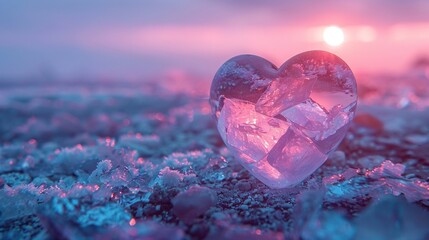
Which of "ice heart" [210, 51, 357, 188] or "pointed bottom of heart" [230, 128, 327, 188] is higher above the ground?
"ice heart" [210, 51, 357, 188]

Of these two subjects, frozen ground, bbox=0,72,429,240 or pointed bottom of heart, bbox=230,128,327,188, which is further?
pointed bottom of heart, bbox=230,128,327,188

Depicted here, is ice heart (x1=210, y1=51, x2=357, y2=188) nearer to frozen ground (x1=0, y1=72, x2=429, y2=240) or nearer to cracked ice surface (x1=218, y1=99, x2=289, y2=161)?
cracked ice surface (x1=218, y1=99, x2=289, y2=161)

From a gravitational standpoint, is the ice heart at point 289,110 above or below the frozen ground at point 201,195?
above

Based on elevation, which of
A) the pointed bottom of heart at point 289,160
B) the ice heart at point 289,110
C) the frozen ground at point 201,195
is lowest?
the frozen ground at point 201,195

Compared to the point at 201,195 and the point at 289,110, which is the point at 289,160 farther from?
the point at 201,195

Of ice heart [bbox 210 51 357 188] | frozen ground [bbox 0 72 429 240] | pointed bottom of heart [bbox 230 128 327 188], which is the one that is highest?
ice heart [bbox 210 51 357 188]

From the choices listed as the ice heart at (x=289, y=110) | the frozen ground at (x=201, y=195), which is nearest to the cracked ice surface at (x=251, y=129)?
the ice heart at (x=289, y=110)

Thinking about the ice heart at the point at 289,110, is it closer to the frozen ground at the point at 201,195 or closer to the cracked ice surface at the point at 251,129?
the cracked ice surface at the point at 251,129

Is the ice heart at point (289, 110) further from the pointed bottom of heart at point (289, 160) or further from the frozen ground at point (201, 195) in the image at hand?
the frozen ground at point (201, 195)

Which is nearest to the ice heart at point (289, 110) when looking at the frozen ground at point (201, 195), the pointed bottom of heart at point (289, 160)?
the pointed bottom of heart at point (289, 160)

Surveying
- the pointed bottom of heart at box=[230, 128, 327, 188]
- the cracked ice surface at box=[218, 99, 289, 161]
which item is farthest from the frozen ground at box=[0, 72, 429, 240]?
the cracked ice surface at box=[218, 99, 289, 161]

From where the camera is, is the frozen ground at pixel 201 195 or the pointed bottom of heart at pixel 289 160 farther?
the pointed bottom of heart at pixel 289 160
